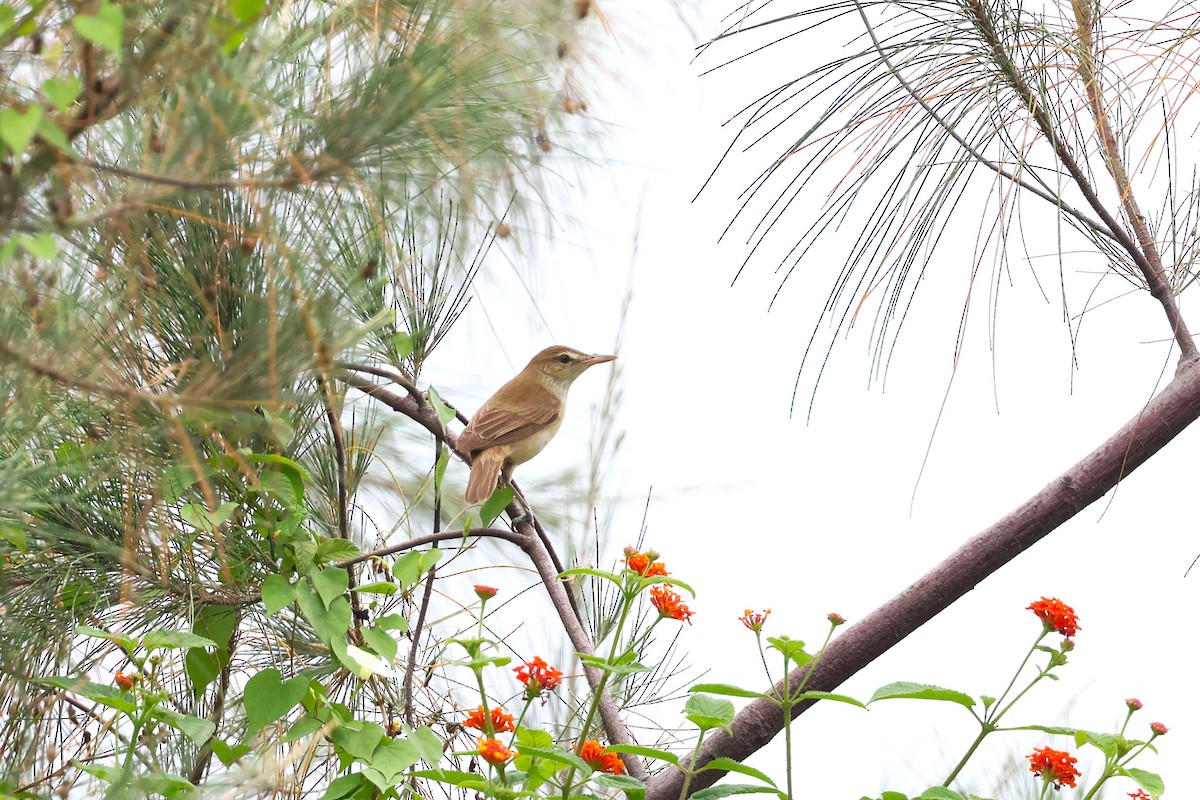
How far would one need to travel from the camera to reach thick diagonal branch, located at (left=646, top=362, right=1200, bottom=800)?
3.52 ft

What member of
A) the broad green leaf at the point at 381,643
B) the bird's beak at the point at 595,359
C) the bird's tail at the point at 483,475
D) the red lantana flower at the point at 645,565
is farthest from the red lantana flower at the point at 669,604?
the bird's beak at the point at 595,359

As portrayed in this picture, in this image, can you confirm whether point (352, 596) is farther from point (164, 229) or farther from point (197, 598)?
point (164, 229)

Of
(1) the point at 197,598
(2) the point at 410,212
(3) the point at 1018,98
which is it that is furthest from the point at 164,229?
(3) the point at 1018,98

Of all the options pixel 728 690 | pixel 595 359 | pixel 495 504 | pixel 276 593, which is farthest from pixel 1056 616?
pixel 595 359

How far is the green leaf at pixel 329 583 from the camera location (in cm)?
99

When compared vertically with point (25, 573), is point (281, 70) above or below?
above

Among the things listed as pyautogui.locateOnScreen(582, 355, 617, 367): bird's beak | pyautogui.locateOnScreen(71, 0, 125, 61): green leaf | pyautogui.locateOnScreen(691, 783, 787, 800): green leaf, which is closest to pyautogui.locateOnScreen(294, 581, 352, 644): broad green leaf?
pyautogui.locateOnScreen(691, 783, 787, 800): green leaf

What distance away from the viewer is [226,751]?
0.97m

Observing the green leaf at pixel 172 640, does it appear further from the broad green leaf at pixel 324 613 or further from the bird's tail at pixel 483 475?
the bird's tail at pixel 483 475

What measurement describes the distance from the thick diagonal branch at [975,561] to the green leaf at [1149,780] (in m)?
0.21

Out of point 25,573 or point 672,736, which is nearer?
point 25,573

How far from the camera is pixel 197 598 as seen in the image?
1135mm

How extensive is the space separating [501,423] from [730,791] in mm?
714

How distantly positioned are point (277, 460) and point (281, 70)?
0.32m
